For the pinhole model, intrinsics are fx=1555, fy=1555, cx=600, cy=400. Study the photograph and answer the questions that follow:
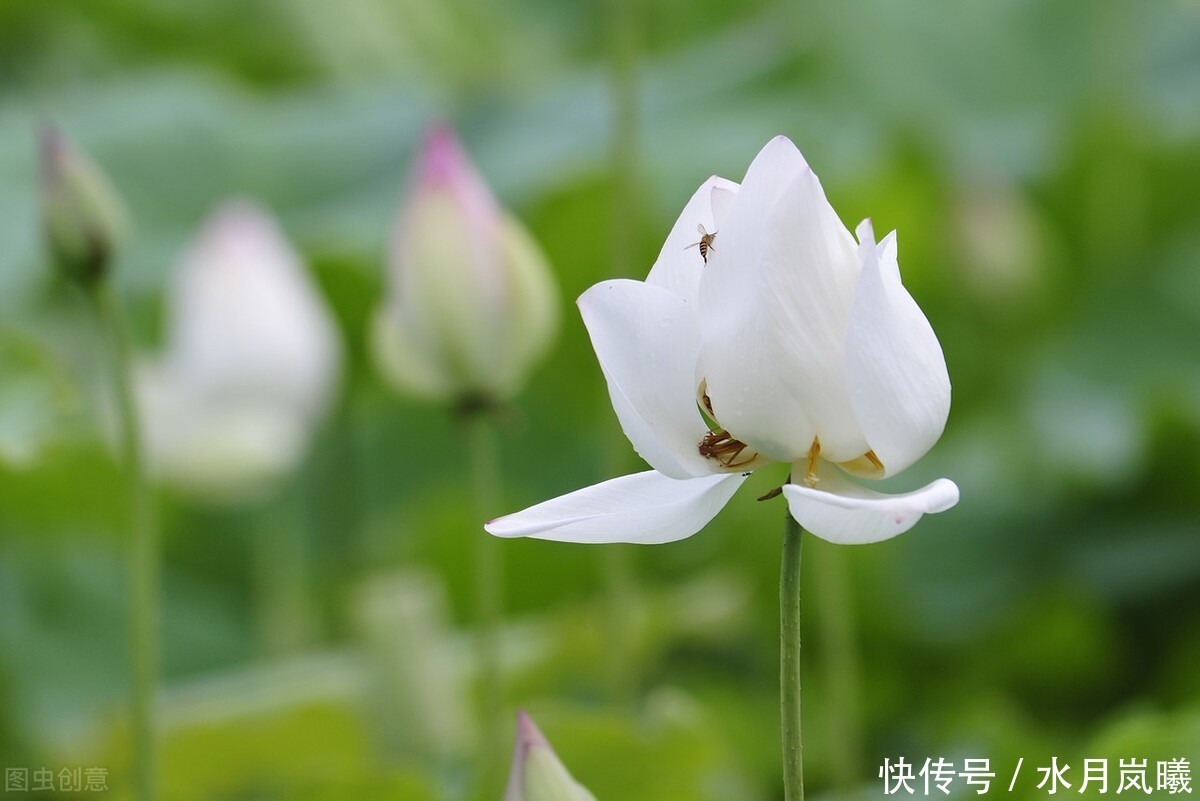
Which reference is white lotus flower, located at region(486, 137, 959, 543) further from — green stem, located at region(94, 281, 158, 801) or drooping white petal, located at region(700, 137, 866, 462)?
green stem, located at region(94, 281, 158, 801)

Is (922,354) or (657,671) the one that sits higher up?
(657,671)

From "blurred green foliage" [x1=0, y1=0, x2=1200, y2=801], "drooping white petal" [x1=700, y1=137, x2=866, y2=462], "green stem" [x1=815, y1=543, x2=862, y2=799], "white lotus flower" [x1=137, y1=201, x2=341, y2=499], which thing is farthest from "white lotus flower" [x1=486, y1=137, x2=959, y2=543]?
"white lotus flower" [x1=137, y1=201, x2=341, y2=499]

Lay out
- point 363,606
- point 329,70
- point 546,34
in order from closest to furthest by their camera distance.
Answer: point 363,606, point 329,70, point 546,34

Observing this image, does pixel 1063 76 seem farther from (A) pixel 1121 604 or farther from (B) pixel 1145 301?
(A) pixel 1121 604

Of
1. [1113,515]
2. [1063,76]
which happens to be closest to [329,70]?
[1063,76]

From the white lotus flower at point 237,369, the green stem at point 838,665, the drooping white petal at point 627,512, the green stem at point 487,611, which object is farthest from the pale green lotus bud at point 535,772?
the white lotus flower at point 237,369

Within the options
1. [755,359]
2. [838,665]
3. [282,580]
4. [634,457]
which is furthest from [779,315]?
[282,580]
